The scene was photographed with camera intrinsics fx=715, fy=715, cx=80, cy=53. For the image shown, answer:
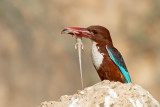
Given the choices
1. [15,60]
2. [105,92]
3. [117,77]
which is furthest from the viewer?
[15,60]

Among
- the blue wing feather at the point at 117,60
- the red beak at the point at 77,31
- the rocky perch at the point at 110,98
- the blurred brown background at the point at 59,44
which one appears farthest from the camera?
the blurred brown background at the point at 59,44

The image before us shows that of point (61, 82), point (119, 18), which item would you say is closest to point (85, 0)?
point (119, 18)

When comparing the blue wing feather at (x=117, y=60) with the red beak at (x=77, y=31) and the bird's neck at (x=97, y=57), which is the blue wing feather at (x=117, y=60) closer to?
the bird's neck at (x=97, y=57)

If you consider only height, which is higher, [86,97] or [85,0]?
[85,0]

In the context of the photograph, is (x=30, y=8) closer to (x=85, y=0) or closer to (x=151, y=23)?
(x=85, y=0)

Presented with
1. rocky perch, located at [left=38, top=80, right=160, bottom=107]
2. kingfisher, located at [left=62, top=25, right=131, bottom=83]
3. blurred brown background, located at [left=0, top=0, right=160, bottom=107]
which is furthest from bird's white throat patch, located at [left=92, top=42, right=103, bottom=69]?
blurred brown background, located at [left=0, top=0, right=160, bottom=107]

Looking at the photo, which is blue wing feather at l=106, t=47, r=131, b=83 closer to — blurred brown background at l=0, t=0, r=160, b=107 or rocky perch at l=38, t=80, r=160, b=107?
rocky perch at l=38, t=80, r=160, b=107

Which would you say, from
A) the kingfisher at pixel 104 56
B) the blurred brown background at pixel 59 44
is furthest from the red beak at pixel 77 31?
the blurred brown background at pixel 59 44
